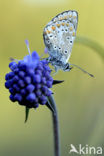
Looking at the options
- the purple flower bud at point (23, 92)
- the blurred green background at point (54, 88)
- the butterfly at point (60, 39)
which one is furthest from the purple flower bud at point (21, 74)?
the blurred green background at point (54, 88)

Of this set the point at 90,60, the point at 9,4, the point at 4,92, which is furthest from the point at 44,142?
the point at 9,4

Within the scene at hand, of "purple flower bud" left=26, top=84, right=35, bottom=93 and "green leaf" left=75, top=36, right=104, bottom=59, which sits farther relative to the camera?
"green leaf" left=75, top=36, right=104, bottom=59

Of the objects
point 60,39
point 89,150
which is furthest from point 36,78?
point 89,150

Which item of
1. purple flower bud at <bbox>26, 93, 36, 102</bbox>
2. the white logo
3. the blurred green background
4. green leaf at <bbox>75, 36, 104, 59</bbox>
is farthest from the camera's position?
the blurred green background

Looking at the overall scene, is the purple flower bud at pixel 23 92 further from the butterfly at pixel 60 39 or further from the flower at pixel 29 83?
the butterfly at pixel 60 39

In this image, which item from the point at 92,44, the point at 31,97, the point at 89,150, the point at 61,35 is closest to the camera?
the point at 31,97

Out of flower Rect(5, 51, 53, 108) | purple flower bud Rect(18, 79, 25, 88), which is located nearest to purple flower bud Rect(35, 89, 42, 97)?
flower Rect(5, 51, 53, 108)

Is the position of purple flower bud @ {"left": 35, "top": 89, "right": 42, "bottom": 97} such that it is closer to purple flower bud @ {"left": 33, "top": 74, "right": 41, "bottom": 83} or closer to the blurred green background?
purple flower bud @ {"left": 33, "top": 74, "right": 41, "bottom": 83}

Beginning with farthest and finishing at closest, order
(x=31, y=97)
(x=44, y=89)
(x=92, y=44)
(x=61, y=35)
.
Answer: (x=92, y=44)
(x=61, y=35)
(x=44, y=89)
(x=31, y=97)

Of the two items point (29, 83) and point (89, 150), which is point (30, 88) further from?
point (89, 150)
